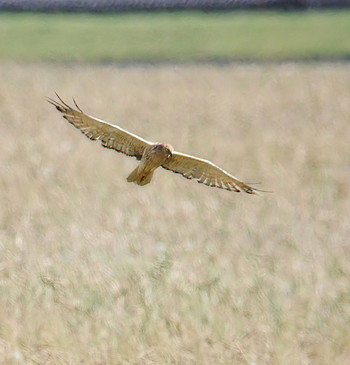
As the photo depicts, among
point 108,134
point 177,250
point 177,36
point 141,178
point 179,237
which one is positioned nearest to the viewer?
point 141,178

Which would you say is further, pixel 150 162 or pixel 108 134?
pixel 108 134

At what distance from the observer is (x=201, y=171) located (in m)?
3.62

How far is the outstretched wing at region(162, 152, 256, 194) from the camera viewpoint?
11.6ft

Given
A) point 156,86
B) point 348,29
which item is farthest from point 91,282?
point 348,29

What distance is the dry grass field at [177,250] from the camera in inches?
216

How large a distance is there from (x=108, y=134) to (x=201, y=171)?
13.6 inches

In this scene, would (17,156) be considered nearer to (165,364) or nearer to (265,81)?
(165,364)

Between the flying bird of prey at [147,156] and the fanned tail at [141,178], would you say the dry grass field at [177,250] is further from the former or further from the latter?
the fanned tail at [141,178]

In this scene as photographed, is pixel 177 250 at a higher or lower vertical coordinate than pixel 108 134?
lower

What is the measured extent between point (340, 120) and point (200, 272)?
7581 millimetres

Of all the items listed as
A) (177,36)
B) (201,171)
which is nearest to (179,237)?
(201,171)

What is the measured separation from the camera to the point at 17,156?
413 inches

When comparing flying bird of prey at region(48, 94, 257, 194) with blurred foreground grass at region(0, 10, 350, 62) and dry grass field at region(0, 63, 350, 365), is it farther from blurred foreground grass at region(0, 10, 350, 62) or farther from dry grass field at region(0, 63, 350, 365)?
blurred foreground grass at region(0, 10, 350, 62)

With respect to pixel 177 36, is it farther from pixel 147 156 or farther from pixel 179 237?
pixel 147 156
